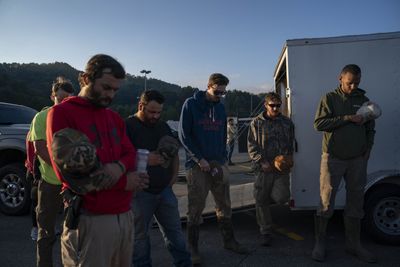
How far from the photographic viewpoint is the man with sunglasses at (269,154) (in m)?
4.71

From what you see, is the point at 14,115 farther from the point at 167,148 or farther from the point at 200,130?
the point at 167,148

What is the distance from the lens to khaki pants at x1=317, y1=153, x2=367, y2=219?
421 centimetres

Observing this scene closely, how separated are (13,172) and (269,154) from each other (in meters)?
4.79

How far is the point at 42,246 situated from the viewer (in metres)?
3.44

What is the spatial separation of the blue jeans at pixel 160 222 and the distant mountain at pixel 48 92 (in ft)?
52.5

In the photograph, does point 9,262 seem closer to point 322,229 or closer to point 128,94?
point 322,229

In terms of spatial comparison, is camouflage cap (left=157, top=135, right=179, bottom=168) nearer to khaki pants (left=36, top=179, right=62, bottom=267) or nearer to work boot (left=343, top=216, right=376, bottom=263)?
khaki pants (left=36, top=179, right=62, bottom=267)

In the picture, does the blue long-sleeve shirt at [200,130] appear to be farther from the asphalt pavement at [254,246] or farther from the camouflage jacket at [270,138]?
the asphalt pavement at [254,246]

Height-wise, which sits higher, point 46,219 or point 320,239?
point 46,219

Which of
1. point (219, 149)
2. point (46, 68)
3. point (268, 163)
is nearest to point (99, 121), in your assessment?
point (219, 149)

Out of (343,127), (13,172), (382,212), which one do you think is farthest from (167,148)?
(13,172)

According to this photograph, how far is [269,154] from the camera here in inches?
189

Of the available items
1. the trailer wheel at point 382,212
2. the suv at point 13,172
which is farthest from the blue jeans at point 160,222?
the suv at point 13,172

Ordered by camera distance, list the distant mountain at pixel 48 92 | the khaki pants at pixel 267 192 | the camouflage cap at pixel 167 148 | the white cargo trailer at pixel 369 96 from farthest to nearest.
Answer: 1. the distant mountain at pixel 48 92
2. the khaki pants at pixel 267 192
3. the white cargo trailer at pixel 369 96
4. the camouflage cap at pixel 167 148
